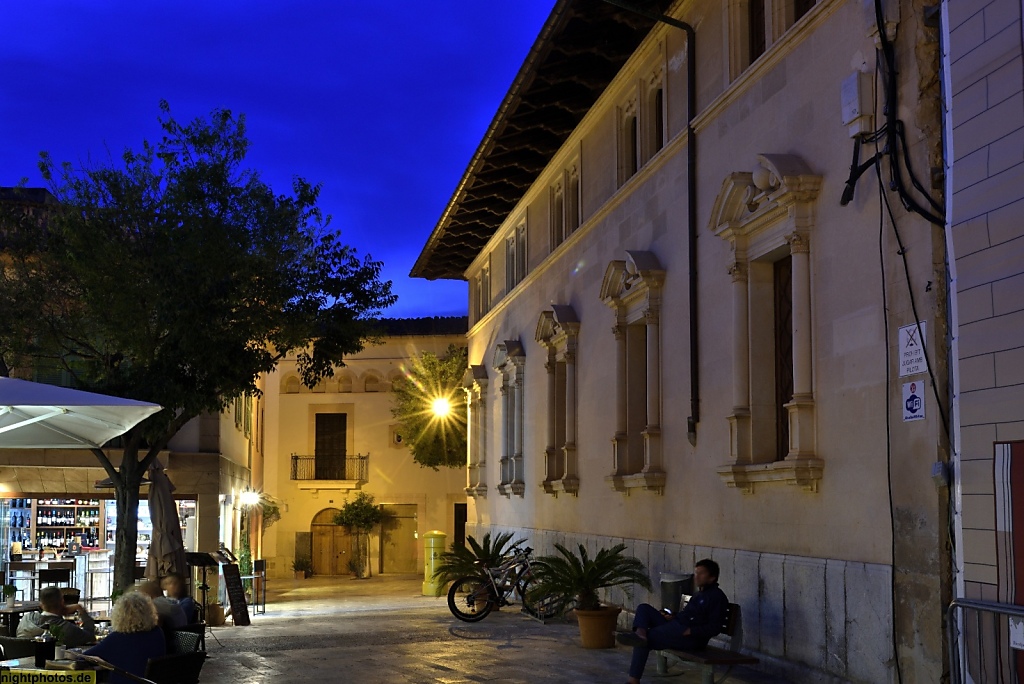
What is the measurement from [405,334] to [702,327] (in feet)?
99.6

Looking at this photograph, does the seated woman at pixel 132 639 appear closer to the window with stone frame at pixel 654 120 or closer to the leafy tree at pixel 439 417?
the window with stone frame at pixel 654 120

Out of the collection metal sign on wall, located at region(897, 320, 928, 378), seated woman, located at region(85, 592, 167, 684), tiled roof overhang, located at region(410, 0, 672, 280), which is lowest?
seated woman, located at region(85, 592, 167, 684)

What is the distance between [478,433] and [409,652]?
16906 millimetres

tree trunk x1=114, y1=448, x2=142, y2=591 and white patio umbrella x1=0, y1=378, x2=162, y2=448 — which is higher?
white patio umbrella x1=0, y1=378, x2=162, y2=448

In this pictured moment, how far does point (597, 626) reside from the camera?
1527 centimetres

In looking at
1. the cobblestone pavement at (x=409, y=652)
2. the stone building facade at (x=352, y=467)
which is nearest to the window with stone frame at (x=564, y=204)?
the cobblestone pavement at (x=409, y=652)

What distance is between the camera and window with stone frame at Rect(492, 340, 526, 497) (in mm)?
26250

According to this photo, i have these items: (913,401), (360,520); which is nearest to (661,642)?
(913,401)

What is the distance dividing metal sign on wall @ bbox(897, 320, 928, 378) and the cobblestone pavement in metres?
3.70

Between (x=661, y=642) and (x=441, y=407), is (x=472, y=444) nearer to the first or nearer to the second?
(x=441, y=407)

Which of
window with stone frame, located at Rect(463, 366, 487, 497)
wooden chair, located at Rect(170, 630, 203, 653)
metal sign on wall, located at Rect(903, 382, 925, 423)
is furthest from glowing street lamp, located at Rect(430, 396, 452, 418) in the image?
metal sign on wall, located at Rect(903, 382, 925, 423)

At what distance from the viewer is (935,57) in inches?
392

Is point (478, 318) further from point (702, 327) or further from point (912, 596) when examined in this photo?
point (912, 596)

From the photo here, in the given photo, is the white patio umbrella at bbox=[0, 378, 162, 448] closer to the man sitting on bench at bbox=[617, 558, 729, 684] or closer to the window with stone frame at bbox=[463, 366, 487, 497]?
the man sitting on bench at bbox=[617, 558, 729, 684]
